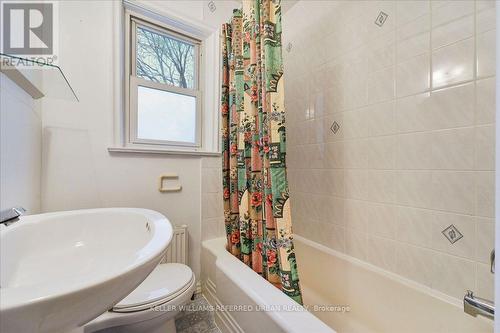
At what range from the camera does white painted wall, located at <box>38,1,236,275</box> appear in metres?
1.11

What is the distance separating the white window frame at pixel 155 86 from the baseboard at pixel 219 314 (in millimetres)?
868

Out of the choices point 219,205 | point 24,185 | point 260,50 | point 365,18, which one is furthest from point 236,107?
point 24,185

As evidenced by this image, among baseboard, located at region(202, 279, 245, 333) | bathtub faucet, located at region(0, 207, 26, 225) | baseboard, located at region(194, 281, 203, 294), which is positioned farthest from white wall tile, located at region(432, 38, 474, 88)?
baseboard, located at region(194, 281, 203, 294)

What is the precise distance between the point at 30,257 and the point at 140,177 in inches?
27.3

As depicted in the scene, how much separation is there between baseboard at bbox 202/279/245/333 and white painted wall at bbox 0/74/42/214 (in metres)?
0.97

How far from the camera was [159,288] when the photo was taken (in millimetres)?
952

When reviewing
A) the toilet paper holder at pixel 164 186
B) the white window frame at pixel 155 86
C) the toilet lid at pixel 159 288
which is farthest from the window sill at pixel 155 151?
the toilet lid at pixel 159 288

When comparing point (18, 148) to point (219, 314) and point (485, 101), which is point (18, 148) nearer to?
point (219, 314)

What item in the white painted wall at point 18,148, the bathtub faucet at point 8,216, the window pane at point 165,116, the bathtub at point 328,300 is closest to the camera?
the bathtub faucet at point 8,216

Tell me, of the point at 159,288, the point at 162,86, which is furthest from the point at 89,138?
the point at 159,288

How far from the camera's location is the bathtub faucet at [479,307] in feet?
1.80

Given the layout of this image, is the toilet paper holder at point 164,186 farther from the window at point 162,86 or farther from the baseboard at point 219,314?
the baseboard at point 219,314

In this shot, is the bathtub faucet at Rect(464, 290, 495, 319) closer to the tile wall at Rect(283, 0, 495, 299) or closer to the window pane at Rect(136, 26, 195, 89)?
the tile wall at Rect(283, 0, 495, 299)

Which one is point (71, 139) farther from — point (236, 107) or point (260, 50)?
point (260, 50)
